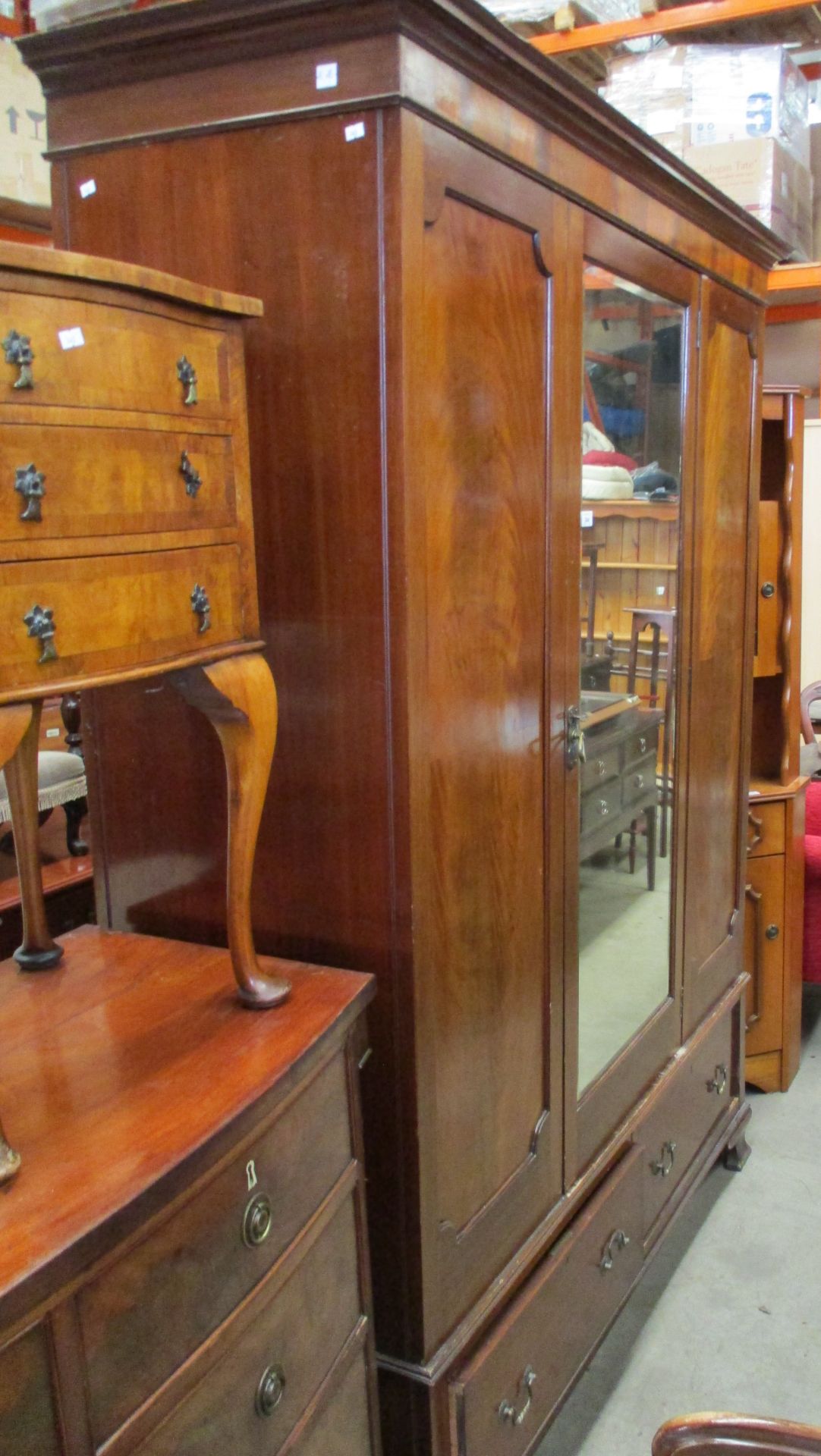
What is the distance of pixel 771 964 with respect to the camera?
2736 mm

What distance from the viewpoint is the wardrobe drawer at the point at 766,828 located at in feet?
8.80

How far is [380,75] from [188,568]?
511 mm

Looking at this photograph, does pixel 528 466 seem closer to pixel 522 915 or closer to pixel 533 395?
pixel 533 395

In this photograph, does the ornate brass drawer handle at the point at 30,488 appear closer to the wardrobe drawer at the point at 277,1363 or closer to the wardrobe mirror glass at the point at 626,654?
the wardrobe drawer at the point at 277,1363

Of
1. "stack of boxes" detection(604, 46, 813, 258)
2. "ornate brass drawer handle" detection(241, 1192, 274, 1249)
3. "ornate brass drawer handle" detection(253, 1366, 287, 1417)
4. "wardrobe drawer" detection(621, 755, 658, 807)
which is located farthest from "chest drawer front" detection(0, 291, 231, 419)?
"stack of boxes" detection(604, 46, 813, 258)

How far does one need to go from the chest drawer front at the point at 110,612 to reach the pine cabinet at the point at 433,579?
0.19 metres

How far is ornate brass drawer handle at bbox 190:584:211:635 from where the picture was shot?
3.27 feet

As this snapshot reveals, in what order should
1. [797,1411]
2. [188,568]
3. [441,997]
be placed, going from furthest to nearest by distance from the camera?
[797,1411] → [441,997] → [188,568]

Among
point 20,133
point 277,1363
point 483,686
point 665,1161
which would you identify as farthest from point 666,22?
point 277,1363

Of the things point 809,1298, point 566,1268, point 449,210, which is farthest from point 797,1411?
point 449,210

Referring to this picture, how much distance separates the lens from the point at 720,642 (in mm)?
2201

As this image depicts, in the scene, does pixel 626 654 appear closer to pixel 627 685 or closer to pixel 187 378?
pixel 627 685

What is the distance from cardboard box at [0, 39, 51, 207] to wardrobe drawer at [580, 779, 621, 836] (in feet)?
5.36

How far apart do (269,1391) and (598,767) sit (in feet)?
3.33
